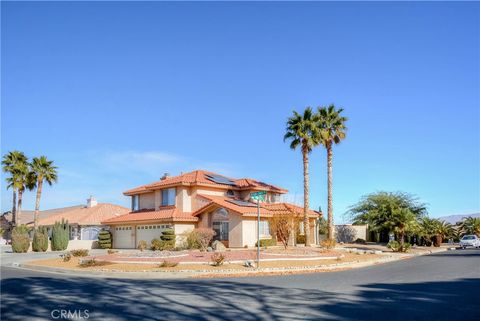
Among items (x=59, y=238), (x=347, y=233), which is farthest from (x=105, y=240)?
(x=347, y=233)

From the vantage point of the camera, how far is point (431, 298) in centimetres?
1230

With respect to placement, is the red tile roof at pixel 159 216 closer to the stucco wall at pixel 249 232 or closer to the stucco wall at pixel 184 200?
the stucco wall at pixel 184 200

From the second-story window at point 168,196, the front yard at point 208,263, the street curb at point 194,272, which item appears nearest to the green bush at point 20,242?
the second-story window at point 168,196

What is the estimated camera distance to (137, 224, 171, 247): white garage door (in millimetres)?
39062

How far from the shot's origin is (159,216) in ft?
127

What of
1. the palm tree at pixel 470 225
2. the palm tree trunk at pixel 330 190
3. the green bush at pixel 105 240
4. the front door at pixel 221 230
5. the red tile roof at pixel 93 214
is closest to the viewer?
the front door at pixel 221 230

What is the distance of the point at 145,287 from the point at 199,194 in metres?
25.2

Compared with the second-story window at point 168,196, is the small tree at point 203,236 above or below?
below

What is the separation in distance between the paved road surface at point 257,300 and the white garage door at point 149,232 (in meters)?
22.5

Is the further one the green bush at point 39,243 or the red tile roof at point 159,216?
the green bush at point 39,243

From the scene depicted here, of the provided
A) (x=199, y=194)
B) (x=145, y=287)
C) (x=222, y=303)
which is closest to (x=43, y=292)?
(x=145, y=287)

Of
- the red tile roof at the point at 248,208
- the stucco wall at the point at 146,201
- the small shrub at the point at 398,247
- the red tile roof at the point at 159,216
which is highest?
the stucco wall at the point at 146,201

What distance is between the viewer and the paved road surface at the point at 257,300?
33.1 feet

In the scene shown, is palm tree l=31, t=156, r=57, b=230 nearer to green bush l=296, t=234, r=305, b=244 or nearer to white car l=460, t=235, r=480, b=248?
green bush l=296, t=234, r=305, b=244
